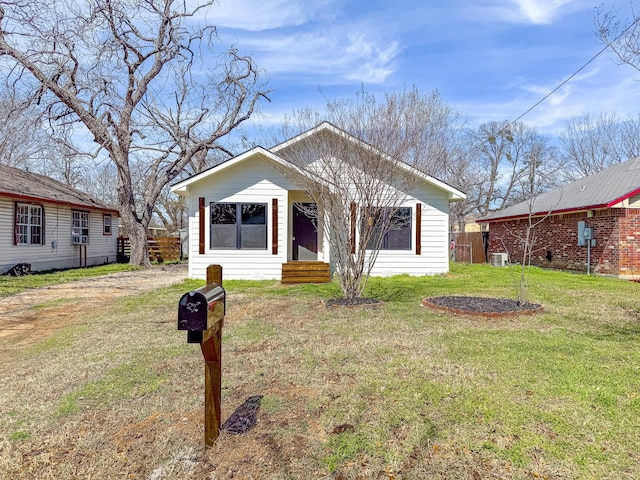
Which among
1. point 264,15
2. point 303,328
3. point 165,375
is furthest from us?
point 264,15

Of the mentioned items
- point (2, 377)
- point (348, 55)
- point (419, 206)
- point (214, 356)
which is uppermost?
point (348, 55)

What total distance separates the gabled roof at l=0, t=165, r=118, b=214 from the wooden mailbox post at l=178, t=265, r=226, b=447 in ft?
43.8

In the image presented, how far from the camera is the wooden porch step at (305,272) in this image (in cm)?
1111

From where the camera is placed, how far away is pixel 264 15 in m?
11.4

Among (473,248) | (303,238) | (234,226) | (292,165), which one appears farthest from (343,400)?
(473,248)

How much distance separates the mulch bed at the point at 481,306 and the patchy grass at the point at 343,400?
242mm

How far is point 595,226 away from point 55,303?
15072mm

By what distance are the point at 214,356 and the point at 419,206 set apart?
10228 mm

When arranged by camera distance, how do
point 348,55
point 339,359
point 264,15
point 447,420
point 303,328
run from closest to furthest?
point 447,420
point 339,359
point 303,328
point 264,15
point 348,55

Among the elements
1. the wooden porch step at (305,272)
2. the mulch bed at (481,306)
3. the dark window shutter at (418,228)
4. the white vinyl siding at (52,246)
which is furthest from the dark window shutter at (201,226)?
the mulch bed at (481,306)

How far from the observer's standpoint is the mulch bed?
6.51 m

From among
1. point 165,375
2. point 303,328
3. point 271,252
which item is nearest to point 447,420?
point 165,375

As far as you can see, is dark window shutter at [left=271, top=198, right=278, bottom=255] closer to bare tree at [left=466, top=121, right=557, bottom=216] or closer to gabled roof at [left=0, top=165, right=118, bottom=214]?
gabled roof at [left=0, top=165, right=118, bottom=214]

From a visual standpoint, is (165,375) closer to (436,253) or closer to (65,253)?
(436,253)
